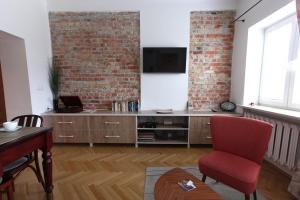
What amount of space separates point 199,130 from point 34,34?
11.5 ft

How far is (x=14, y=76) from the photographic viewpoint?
280 cm

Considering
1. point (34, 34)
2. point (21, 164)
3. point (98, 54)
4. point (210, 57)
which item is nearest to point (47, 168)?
point (21, 164)

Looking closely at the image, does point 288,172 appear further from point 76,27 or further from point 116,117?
point 76,27

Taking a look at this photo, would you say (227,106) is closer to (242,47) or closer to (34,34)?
(242,47)

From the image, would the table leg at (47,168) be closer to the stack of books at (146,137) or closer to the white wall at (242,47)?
the stack of books at (146,137)

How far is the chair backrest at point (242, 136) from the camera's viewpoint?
170 centimetres

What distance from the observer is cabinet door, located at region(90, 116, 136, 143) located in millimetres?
3125

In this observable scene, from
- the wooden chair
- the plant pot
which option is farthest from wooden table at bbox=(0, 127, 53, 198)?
the plant pot

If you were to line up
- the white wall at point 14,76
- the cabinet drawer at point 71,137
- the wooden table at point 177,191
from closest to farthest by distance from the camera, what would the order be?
1. the wooden table at point 177,191
2. the white wall at point 14,76
3. the cabinet drawer at point 71,137

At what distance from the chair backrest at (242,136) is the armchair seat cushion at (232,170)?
0.09 meters

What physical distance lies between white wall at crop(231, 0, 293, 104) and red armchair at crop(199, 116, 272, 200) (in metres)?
1.34

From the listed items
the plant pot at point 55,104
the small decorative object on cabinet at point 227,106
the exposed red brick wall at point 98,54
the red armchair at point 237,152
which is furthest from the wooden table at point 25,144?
the small decorative object on cabinet at point 227,106

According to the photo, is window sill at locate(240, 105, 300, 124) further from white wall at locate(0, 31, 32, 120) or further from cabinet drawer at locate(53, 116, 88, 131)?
white wall at locate(0, 31, 32, 120)

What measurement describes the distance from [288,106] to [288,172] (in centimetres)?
90
